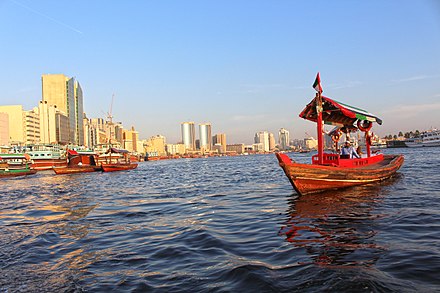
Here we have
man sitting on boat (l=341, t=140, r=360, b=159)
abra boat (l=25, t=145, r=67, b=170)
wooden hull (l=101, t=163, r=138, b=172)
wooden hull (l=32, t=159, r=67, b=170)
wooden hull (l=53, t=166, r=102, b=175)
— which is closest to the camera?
man sitting on boat (l=341, t=140, r=360, b=159)

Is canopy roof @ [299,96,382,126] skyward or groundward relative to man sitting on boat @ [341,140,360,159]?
skyward

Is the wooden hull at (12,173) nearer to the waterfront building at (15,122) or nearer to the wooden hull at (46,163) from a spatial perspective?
the wooden hull at (46,163)

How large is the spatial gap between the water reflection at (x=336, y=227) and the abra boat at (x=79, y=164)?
47.0 m

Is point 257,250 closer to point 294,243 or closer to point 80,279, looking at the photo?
point 294,243

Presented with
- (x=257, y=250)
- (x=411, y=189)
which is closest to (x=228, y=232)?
(x=257, y=250)

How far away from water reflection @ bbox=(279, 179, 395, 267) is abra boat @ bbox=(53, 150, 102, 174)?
47018 mm

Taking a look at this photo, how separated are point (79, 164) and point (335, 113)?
55071 mm

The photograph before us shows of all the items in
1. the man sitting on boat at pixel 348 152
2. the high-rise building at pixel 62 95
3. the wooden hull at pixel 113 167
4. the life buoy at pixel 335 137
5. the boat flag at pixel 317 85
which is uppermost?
the high-rise building at pixel 62 95

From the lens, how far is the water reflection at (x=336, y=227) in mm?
6570

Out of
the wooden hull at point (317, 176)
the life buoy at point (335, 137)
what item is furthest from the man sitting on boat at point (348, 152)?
the wooden hull at point (317, 176)

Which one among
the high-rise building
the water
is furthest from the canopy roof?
the high-rise building

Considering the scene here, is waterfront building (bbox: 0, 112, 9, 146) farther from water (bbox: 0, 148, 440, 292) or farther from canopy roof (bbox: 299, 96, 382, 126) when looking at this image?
canopy roof (bbox: 299, 96, 382, 126)

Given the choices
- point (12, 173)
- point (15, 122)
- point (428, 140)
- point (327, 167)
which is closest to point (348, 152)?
point (327, 167)

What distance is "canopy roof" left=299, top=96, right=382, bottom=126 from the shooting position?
16.6 meters
